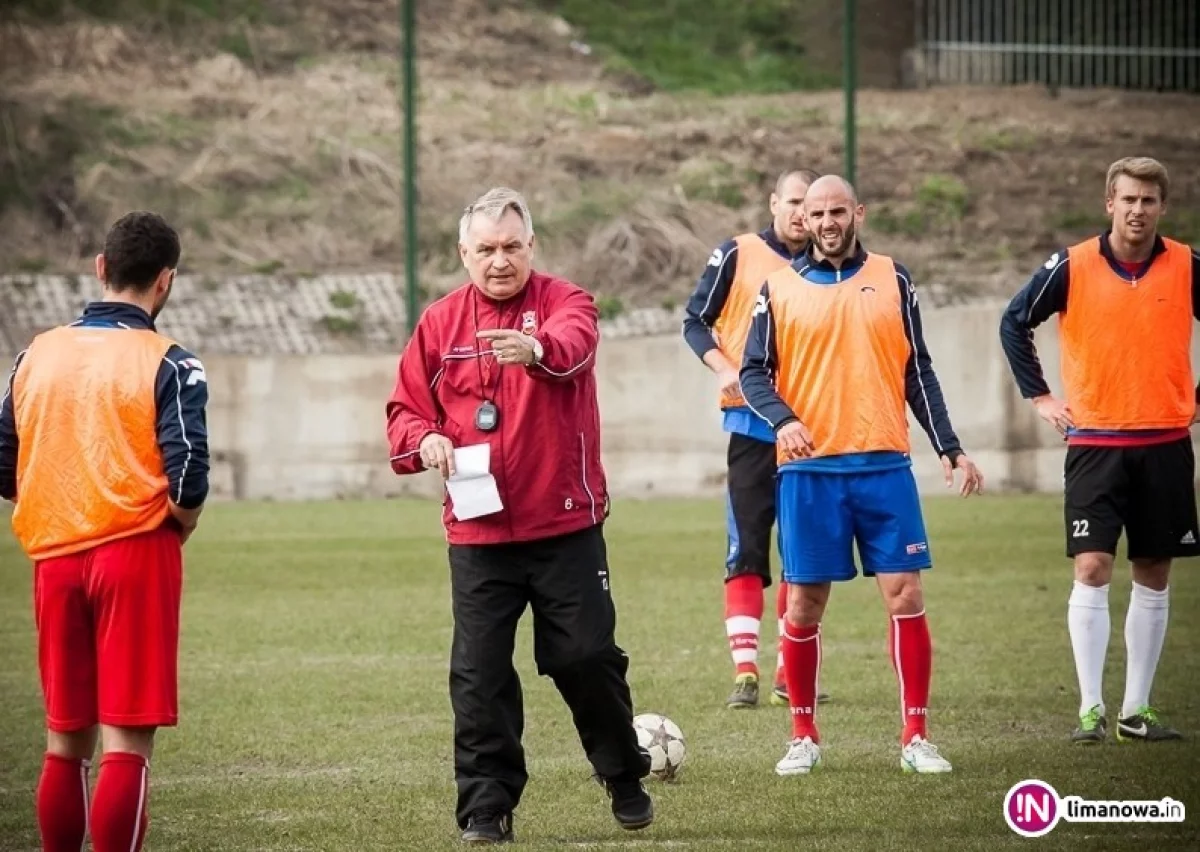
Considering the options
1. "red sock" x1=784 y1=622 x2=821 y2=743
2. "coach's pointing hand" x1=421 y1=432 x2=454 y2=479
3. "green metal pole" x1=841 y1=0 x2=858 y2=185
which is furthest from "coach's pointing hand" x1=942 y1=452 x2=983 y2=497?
"green metal pole" x1=841 y1=0 x2=858 y2=185

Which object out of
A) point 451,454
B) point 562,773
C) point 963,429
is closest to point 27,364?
point 451,454

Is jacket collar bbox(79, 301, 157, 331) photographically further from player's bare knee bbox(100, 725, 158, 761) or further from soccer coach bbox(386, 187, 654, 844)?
player's bare knee bbox(100, 725, 158, 761)

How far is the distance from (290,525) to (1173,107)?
428 inches

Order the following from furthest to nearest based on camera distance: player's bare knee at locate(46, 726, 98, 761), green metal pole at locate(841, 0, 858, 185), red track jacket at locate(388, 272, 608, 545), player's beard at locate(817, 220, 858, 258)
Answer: green metal pole at locate(841, 0, 858, 185)
player's beard at locate(817, 220, 858, 258)
red track jacket at locate(388, 272, 608, 545)
player's bare knee at locate(46, 726, 98, 761)

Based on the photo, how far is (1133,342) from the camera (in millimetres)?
8523

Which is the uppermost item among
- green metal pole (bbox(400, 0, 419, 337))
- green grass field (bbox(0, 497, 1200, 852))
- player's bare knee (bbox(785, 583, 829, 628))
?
green metal pole (bbox(400, 0, 419, 337))

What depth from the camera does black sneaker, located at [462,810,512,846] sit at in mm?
6527

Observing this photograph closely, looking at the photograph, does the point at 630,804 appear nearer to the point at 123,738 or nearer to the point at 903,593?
the point at 903,593

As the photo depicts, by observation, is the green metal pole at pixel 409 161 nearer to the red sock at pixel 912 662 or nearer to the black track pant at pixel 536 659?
the red sock at pixel 912 662

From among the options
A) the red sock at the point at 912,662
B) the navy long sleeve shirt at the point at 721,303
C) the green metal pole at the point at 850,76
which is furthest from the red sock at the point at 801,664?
the green metal pole at the point at 850,76

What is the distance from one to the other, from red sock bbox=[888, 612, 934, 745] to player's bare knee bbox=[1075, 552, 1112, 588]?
1.15 meters

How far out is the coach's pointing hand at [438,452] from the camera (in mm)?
6434

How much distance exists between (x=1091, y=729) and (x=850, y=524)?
1409mm

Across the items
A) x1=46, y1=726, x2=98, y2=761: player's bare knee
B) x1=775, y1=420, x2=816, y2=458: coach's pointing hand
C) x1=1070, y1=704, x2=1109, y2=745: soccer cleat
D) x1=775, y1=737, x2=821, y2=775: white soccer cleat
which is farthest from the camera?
x1=1070, y1=704, x2=1109, y2=745: soccer cleat
